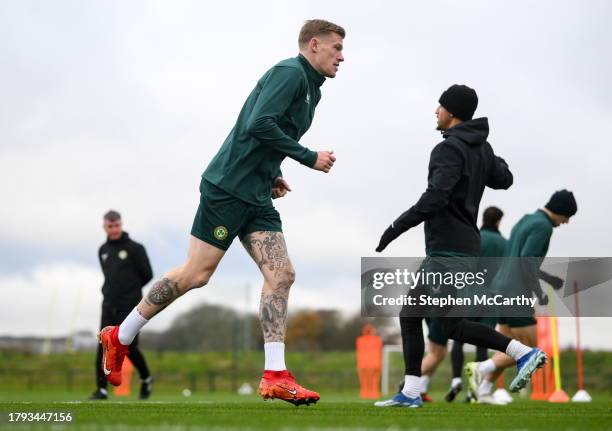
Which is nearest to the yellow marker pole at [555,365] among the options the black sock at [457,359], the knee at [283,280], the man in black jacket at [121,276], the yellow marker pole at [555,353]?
the yellow marker pole at [555,353]

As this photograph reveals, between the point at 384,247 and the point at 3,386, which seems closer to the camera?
the point at 384,247

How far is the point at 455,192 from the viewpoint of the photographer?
7.58m

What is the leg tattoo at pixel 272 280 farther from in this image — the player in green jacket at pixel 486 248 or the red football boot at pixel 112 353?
the player in green jacket at pixel 486 248

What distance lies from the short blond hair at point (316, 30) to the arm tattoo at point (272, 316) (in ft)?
6.12

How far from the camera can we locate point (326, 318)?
5378 cm

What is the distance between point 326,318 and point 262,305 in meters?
47.1

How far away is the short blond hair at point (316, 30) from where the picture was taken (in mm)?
7191

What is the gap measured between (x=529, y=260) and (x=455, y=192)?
10.5ft

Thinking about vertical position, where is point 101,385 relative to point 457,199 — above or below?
below

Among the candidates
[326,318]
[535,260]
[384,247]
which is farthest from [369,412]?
[326,318]

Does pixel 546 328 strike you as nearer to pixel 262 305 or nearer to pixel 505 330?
pixel 505 330

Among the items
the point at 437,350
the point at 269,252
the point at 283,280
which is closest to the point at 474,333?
the point at 283,280

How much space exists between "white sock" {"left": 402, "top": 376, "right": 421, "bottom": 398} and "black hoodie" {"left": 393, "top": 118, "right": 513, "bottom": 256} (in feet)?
3.64

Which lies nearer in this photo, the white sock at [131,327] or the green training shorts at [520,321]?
the white sock at [131,327]
